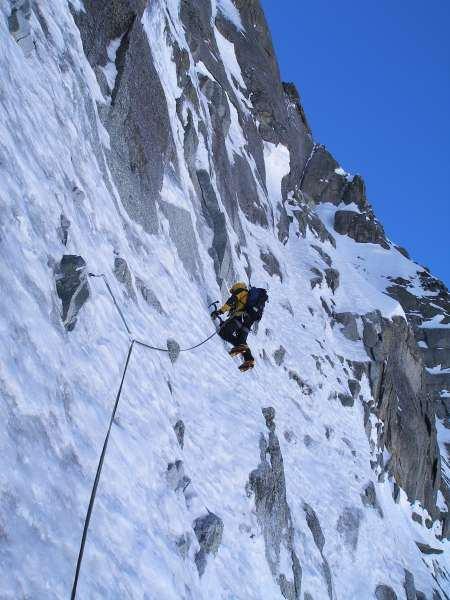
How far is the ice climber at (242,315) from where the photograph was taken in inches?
518

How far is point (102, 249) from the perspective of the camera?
29.0 feet

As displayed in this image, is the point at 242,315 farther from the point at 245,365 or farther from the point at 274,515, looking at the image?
the point at 274,515

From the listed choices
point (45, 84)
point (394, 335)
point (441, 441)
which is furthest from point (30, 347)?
point (441, 441)

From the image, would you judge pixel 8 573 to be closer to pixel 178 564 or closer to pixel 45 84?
pixel 178 564

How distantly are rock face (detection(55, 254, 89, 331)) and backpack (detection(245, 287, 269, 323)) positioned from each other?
6802mm

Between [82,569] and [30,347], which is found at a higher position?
[30,347]

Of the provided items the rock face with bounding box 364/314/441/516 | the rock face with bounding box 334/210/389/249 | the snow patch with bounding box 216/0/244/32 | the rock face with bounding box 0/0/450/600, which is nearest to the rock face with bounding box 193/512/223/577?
the rock face with bounding box 0/0/450/600

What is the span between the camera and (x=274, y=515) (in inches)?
415

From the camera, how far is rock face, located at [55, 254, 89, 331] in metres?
6.32

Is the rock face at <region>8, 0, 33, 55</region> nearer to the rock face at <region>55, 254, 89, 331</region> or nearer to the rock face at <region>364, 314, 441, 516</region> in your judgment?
the rock face at <region>55, 254, 89, 331</region>

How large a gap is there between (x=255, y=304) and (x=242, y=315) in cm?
47

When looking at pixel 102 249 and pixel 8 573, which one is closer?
pixel 8 573

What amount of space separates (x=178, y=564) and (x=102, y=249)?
4.76 metres

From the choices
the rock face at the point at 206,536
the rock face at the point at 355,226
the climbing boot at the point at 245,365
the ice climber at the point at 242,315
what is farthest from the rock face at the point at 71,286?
the rock face at the point at 355,226
